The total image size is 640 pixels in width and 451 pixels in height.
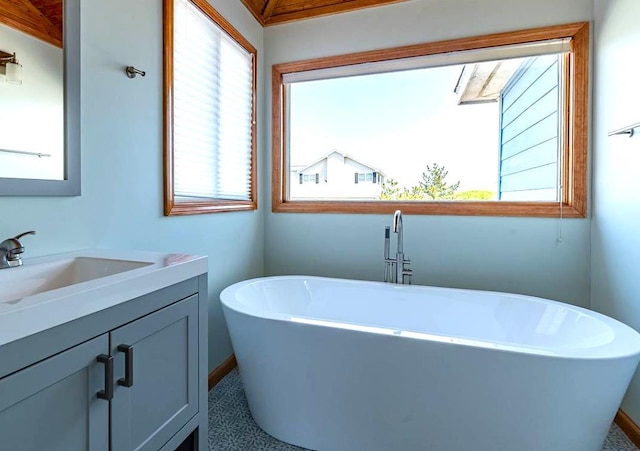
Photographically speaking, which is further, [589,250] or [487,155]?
[487,155]

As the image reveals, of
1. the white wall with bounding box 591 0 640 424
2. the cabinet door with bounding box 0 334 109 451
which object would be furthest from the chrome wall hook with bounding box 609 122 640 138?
the cabinet door with bounding box 0 334 109 451

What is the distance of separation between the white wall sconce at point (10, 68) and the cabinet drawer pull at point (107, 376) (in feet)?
3.15

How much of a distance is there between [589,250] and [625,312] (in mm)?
457

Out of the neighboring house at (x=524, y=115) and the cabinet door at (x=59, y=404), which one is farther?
the neighboring house at (x=524, y=115)

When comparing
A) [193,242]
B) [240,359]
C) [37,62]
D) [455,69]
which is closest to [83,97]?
[37,62]

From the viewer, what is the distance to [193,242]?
75.2 inches

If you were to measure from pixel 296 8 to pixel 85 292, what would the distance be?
262cm

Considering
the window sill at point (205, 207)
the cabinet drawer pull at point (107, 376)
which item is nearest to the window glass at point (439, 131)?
the window sill at point (205, 207)

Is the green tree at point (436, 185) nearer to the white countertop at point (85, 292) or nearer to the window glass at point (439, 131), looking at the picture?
the window glass at point (439, 131)

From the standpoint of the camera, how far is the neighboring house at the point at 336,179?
103 inches

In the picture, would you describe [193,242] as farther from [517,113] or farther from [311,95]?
[517,113]

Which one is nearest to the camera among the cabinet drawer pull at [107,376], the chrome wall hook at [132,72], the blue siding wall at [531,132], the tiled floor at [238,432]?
the cabinet drawer pull at [107,376]

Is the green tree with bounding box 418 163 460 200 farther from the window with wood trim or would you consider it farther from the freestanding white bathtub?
the window with wood trim

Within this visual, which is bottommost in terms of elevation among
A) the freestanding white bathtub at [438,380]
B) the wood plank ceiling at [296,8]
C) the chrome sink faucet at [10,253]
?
the freestanding white bathtub at [438,380]
